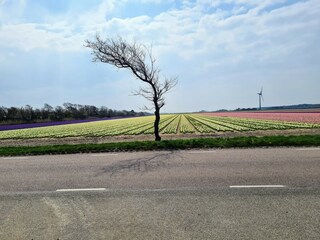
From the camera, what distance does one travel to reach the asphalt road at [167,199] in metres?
4.20

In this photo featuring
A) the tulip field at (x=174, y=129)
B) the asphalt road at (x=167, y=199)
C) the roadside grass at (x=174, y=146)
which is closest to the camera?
the asphalt road at (x=167, y=199)

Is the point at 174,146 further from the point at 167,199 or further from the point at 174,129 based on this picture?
the point at 174,129

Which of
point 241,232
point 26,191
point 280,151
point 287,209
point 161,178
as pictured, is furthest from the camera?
point 280,151

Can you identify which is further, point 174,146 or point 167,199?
point 174,146

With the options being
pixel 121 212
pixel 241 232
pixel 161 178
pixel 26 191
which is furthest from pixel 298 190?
pixel 26 191

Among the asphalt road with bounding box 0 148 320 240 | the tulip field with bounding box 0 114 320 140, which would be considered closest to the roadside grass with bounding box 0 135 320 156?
the asphalt road with bounding box 0 148 320 240

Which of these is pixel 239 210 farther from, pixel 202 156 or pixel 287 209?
pixel 202 156

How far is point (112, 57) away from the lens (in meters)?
16.3

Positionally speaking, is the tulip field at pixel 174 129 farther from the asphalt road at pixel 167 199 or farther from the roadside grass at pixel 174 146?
the asphalt road at pixel 167 199

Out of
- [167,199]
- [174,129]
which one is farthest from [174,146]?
[174,129]

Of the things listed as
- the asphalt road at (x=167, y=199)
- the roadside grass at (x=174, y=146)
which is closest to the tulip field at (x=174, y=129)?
the roadside grass at (x=174, y=146)

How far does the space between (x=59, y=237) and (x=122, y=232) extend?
0.96 metres

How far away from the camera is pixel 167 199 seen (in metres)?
5.50

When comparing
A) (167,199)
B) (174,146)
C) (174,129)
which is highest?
(174,146)
